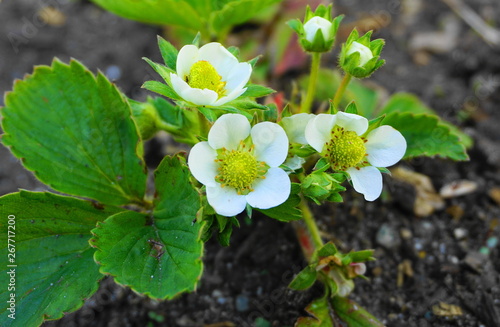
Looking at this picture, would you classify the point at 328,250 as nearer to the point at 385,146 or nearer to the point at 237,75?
the point at 385,146

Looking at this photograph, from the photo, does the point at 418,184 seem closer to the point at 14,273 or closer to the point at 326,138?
the point at 326,138

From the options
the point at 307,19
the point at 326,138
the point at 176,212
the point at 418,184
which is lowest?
the point at 418,184

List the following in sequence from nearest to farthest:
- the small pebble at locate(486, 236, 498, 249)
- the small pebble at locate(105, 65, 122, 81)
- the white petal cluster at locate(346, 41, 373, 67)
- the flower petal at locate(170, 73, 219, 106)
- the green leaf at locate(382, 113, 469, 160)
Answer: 1. the flower petal at locate(170, 73, 219, 106)
2. the white petal cluster at locate(346, 41, 373, 67)
3. the green leaf at locate(382, 113, 469, 160)
4. the small pebble at locate(486, 236, 498, 249)
5. the small pebble at locate(105, 65, 122, 81)

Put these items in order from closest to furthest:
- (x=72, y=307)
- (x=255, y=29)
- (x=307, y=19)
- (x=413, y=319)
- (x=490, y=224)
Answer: (x=72, y=307)
(x=307, y=19)
(x=413, y=319)
(x=490, y=224)
(x=255, y=29)

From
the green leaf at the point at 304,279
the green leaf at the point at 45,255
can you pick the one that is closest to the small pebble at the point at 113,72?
A: the green leaf at the point at 45,255

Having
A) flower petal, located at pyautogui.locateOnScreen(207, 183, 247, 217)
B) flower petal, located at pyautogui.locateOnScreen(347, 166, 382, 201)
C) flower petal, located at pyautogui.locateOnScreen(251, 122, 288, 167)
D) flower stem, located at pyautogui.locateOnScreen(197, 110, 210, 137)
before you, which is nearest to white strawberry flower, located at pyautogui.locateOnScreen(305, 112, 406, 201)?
flower petal, located at pyautogui.locateOnScreen(347, 166, 382, 201)

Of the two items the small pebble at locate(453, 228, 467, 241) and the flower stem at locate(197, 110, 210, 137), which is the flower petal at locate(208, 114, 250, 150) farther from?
the small pebble at locate(453, 228, 467, 241)

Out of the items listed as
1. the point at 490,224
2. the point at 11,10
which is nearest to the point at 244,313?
the point at 490,224
